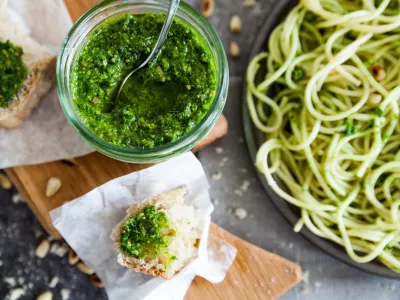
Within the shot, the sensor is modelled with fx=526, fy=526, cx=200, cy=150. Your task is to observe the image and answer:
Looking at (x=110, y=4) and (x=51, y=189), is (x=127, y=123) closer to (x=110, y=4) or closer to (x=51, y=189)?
(x=110, y=4)

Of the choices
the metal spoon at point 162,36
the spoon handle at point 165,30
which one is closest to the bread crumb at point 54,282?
the metal spoon at point 162,36

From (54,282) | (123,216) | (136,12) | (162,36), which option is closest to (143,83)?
(162,36)

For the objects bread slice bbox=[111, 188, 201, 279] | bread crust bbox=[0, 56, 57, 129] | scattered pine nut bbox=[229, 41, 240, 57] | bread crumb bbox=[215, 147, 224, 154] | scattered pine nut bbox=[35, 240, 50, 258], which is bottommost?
scattered pine nut bbox=[35, 240, 50, 258]

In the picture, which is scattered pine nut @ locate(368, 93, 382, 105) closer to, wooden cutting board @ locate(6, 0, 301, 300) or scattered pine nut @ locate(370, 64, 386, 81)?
scattered pine nut @ locate(370, 64, 386, 81)

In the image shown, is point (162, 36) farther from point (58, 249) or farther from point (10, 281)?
point (10, 281)

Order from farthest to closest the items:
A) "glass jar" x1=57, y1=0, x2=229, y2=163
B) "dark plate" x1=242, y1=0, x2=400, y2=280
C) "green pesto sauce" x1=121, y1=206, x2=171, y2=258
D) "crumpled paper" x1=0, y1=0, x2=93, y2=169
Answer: "dark plate" x1=242, y1=0, x2=400, y2=280
"crumpled paper" x1=0, y1=0, x2=93, y2=169
"green pesto sauce" x1=121, y1=206, x2=171, y2=258
"glass jar" x1=57, y1=0, x2=229, y2=163

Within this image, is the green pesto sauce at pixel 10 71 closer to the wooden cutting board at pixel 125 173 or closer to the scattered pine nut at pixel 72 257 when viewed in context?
the wooden cutting board at pixel 125 173

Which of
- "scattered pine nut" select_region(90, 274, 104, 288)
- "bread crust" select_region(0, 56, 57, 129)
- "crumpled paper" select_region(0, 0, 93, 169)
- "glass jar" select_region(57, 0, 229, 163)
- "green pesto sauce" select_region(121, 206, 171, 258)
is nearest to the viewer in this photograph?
"glass jar" select_region(57, 0, 229, 163)

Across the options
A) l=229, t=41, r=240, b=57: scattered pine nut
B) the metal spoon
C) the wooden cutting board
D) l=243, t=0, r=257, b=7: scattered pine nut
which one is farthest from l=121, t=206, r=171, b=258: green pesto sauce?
l=243, t=0, r=257, b=7: scattered pine nut
